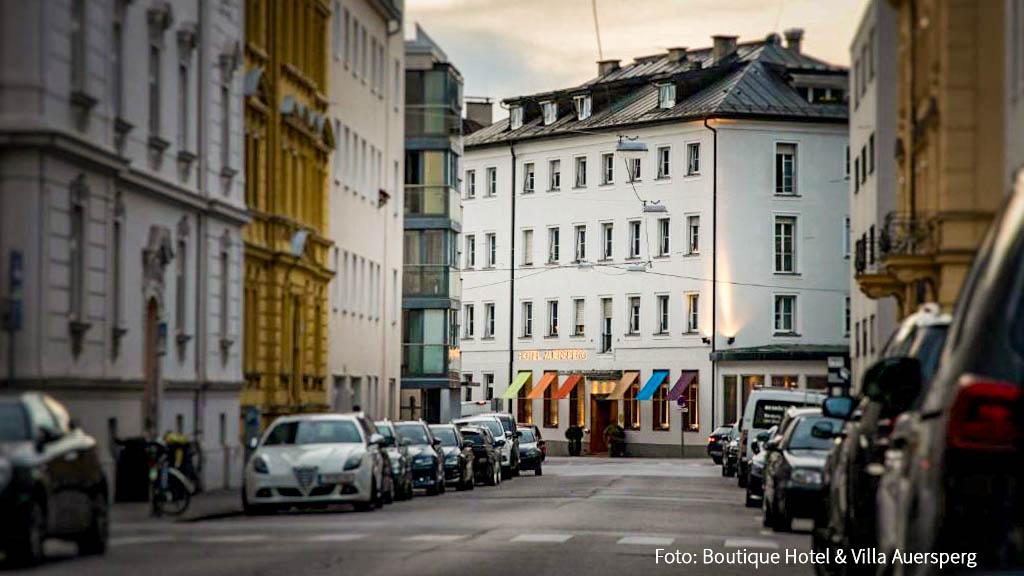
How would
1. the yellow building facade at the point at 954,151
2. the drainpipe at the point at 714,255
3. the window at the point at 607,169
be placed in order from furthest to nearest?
the window at the point at 607,169, the drainpipe at the point at 714,255, the yellow building facade at the point at 954,151

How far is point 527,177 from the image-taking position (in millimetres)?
105625

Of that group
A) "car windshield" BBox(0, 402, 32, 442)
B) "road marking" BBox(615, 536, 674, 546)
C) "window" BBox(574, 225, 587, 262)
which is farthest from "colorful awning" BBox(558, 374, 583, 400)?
"car windshield" BBox(0, 402, 32, 442)

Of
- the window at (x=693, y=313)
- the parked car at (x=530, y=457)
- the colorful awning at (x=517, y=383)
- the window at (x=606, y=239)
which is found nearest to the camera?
the parked car at (x=530, y=457)

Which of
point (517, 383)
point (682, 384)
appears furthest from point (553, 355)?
point (682, 384)

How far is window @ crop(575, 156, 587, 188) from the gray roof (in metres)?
1.44

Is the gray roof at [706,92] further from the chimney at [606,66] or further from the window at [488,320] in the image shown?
the window at [488,320]

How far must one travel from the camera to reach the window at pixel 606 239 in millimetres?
A: 102000

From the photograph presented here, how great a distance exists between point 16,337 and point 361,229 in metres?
40.7

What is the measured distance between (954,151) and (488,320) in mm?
64263

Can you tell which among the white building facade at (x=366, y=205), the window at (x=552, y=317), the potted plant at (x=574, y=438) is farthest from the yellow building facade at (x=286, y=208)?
the window at (x=552, y=317)

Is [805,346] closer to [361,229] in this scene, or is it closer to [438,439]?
[361,229]

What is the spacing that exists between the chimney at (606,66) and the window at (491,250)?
10131mm

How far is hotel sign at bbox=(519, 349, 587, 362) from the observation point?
103 metres

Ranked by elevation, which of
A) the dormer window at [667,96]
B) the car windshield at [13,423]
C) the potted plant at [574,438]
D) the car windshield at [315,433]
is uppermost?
the dormer window at [667,96]
